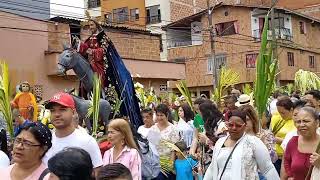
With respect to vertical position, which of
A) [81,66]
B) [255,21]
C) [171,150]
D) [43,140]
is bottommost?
[171,150]

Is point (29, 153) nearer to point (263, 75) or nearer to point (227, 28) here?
point (263, 75)

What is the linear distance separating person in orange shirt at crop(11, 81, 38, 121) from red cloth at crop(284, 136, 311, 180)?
521 cm

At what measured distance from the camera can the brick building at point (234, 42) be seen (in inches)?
1654

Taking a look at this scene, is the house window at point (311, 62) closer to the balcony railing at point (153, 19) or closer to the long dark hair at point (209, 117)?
the balcony railing at point (153, 19)

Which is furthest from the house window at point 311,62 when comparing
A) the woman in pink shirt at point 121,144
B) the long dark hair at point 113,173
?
the long dark hair at point 113,173

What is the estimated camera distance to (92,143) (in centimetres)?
476

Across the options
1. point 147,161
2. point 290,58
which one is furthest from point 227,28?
point 147,161

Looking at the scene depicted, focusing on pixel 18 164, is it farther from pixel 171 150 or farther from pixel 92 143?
pixel 171 150

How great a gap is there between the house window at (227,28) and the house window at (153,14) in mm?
5770

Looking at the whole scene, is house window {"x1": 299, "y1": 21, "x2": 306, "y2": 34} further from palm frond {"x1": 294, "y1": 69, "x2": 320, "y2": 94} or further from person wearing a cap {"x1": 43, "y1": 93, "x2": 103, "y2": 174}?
person wearing a cap {"x1": 43, "y1": 93, "x2": 103, "y2": 174}

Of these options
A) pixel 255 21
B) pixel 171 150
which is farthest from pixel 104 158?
pixel 255 21

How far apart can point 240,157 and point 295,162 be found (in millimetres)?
727

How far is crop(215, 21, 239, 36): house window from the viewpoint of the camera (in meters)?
42.6

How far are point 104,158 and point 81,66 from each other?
10.9 feet
